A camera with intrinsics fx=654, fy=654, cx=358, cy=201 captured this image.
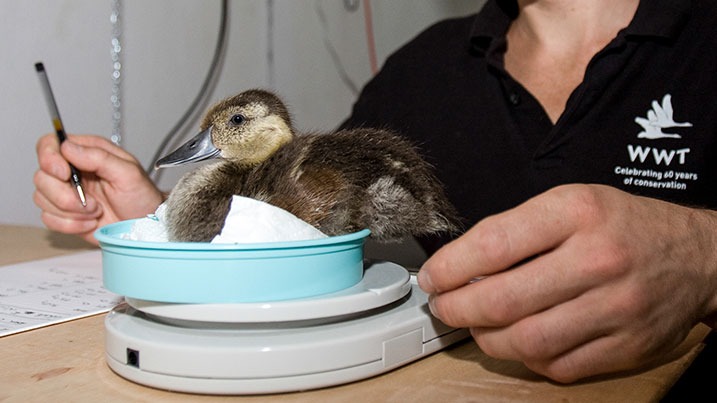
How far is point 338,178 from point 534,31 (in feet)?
3.18

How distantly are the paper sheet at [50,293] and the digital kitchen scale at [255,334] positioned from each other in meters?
0.21

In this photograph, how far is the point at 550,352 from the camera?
54 cm

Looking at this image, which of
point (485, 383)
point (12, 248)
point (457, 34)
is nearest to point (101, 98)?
point (12, 248)

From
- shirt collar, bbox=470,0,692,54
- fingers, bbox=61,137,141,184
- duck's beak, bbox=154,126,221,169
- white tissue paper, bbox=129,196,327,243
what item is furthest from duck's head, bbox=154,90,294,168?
shirt collar, bbox=470,0,692,54

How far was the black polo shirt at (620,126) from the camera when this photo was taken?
119cm

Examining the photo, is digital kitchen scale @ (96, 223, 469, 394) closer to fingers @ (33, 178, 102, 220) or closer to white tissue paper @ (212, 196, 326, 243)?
white tissue paper @ (212, 196, 326, 243)

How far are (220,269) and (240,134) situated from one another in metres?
0.22

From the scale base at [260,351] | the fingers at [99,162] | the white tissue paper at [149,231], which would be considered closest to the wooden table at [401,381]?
the scale base at [260,351]

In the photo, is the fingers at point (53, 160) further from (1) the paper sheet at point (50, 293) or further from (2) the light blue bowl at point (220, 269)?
(2) the light blue bowl at point (220, 269)

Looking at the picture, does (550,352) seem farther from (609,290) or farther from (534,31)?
(534,31)

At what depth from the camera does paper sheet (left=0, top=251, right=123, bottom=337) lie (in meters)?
0.77

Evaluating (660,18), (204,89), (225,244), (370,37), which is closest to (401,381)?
(225,244)

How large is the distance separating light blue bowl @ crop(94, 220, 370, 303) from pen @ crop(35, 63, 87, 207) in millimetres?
605

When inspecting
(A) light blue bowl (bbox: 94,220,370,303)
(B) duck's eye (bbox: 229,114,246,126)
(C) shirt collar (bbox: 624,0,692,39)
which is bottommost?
(A) light blue bowl (bbox: 94,220,370,303)
